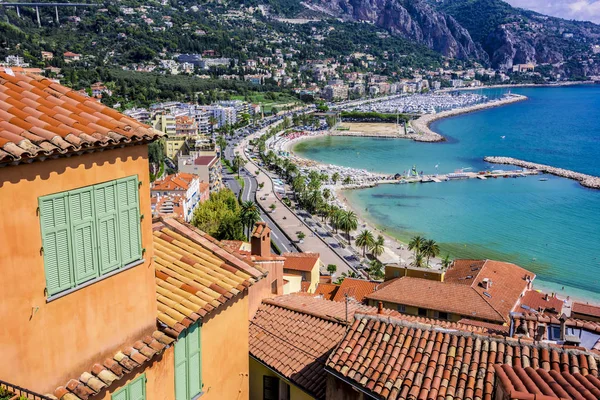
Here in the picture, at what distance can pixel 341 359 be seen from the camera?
6.00m

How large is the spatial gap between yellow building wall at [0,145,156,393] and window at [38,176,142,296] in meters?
0.08

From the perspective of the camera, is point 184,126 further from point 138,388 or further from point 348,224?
point 138,388

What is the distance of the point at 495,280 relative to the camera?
2542 centimetres

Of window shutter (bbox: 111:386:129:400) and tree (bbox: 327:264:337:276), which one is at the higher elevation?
window shutter (bbox: 111:386:129:400)

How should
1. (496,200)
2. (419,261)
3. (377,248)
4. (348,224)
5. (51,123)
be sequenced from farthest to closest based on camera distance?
(496,200) → (348,224) → (377,248) → (419,261) → (51,123)

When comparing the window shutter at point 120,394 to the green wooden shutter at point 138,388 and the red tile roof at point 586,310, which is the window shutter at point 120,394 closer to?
the green wooden shutter at point 138,388

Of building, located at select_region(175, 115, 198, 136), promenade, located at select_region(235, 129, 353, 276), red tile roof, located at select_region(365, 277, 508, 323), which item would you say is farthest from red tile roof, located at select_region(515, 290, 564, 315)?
building, located at select_region(175, 115, 198, 136)

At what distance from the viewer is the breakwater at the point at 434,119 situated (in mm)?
104000

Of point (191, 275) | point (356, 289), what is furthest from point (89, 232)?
point (356, 289)

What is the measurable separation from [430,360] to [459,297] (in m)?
17.2

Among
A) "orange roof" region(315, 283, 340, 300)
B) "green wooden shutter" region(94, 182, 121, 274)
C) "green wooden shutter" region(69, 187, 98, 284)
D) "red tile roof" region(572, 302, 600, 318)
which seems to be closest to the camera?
"green wooden shutter" region(69, 187, 98, 284)

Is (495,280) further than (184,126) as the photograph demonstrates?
No

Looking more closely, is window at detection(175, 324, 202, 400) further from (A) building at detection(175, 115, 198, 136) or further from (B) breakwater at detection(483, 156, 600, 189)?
(A) building at detection(175, 115, 198, 136)

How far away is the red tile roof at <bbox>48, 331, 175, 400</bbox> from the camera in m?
4.13
